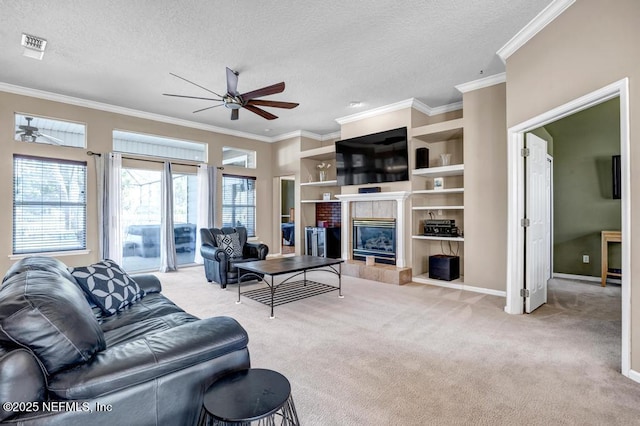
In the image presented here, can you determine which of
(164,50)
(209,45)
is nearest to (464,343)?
(209,45)

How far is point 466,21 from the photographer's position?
3107 mm

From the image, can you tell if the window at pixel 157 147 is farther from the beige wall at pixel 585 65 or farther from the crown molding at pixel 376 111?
the beige wall at pixel 585 65

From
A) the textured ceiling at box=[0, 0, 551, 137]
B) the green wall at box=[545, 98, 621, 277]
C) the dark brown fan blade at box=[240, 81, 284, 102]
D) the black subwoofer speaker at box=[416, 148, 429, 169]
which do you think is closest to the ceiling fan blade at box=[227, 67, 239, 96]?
the dark brown fan blade at box=[240, 81, 284, 102]

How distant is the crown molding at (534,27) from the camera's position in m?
2.82

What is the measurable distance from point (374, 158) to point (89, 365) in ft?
16.5

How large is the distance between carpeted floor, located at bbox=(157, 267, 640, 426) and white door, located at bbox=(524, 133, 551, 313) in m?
0.23

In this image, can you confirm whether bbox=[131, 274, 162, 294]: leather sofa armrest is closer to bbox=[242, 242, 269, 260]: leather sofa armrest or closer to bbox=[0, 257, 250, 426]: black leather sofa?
bbox=[0, 257, 250, 426]: black leather sofa

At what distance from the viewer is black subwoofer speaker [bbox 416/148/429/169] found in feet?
17.3

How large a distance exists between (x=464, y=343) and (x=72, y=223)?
5960 millimetres

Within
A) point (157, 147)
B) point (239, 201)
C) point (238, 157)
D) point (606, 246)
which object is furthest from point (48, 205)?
point (606, 246)

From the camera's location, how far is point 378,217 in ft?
18.7

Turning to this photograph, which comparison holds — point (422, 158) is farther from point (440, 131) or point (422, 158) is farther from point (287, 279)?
point (287, 279)

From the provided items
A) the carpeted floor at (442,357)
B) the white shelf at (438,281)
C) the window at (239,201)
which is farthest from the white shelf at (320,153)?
the carpeted floor at (442,357)

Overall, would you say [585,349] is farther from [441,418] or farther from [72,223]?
[72,223]
